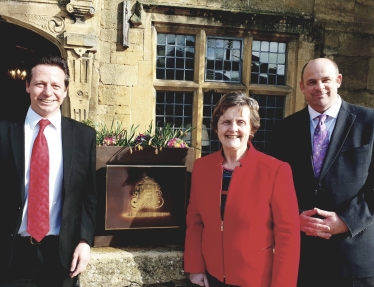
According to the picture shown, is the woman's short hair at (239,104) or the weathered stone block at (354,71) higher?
the weathered stone block at (354,71)

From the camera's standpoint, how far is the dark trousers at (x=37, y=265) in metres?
1.80

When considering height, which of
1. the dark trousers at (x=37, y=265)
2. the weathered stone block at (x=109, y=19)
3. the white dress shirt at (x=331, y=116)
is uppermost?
the weathered stone block at (x=109, y=19)

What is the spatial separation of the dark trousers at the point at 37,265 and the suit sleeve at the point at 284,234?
1150mm

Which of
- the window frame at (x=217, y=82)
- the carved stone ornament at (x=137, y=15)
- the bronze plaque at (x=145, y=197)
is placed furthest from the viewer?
the window frame at (x=217, y=82)

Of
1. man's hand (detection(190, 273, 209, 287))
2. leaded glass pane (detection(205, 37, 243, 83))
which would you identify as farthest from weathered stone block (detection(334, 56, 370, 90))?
man's hand (detection(190, 273, 209, 287))

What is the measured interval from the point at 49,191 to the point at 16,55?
6.18 meters

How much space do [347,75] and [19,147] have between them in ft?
15.4

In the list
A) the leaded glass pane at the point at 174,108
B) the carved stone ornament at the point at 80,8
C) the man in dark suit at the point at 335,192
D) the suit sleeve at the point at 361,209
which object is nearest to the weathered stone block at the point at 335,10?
the leaded glass pane at the point at 174,108

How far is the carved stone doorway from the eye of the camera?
6102 mm

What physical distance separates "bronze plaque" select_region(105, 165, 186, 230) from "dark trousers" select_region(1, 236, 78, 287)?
1.51 ft

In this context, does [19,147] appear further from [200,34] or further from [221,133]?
[200,34]

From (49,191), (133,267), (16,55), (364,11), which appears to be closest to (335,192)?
(133,267)

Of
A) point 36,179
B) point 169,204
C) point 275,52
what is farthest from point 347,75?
point 36,179

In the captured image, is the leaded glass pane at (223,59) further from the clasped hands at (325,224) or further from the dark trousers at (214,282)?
the dark trousers at (214,282)
